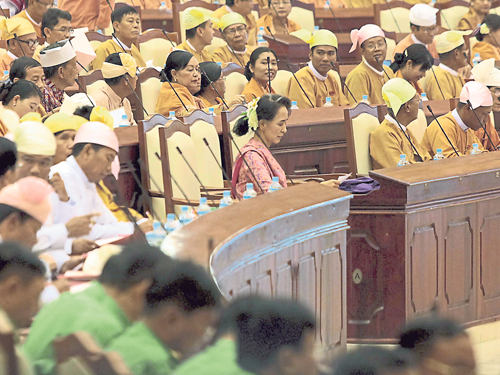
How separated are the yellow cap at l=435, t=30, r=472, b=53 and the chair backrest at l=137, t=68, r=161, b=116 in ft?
7.72

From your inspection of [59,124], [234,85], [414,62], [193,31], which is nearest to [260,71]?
[234,85]

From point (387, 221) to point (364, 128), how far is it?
95 centimetres

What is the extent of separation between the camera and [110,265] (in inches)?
75.8

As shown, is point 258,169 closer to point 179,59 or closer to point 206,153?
point 206,153

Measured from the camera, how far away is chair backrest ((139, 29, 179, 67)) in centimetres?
617

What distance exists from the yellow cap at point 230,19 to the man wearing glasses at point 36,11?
1273mm

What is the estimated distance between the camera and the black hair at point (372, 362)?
1458 mm

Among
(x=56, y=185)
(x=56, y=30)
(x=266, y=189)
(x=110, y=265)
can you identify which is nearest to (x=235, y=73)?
(x=56, y=30)

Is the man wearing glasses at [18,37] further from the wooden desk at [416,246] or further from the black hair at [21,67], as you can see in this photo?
the wooden desk at [416,246]

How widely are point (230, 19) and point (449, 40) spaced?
1.65 metres

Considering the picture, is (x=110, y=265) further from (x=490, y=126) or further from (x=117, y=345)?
(x=490, y=126)

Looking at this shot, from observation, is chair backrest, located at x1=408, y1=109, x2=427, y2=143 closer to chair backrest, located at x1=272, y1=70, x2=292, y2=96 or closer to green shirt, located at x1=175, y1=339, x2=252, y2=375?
chair backrest, located at x1=272, y1=70, x2=292, y2=96

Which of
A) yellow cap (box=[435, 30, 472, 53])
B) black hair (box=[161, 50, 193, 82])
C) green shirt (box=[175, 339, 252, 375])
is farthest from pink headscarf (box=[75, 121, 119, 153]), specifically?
yellow cap (box=[435, 30, 472, 53])

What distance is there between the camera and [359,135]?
443cm
